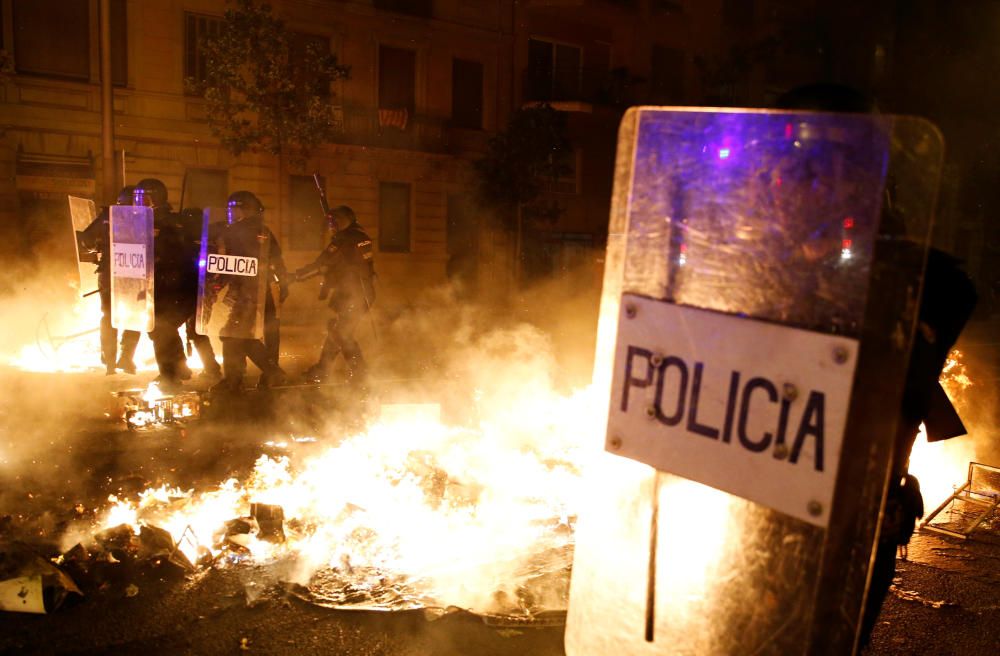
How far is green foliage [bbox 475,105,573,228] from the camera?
21.8 meters

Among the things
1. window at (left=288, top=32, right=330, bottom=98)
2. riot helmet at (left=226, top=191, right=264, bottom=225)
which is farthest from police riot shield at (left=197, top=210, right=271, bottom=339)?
window at (left=288, top=32, right=330, bottom=98)

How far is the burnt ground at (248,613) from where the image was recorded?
10.7 feet

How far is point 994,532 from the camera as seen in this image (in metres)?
4.96

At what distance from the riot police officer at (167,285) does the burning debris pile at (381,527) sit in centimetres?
302

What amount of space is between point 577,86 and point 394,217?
8.76 m

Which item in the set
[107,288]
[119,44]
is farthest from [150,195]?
[119,44]

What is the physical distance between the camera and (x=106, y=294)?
28.4 feet

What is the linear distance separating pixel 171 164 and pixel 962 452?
18.7m

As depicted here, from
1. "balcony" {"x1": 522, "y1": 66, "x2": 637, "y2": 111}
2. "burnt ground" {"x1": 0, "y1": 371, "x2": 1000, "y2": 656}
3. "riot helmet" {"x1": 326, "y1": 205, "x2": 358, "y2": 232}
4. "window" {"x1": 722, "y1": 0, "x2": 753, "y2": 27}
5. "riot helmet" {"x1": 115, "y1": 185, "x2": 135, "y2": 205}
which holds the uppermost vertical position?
"window" {"x1": 722, "y1": 0, "x2": 753, "y2": 27}

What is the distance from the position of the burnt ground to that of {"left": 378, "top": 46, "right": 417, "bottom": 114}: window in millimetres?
19199

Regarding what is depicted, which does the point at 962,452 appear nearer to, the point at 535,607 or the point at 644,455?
the point at 535,607

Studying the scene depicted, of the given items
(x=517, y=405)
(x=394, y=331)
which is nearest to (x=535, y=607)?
(x=517, y=405)

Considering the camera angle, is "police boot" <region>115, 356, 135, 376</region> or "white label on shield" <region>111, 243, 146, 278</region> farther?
"police boot" <region>115, 356, 135, 376</region>

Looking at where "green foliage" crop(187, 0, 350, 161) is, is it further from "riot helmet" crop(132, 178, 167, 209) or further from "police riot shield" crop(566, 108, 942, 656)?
"police riot shield" crop(566, 108, 942, 656)
